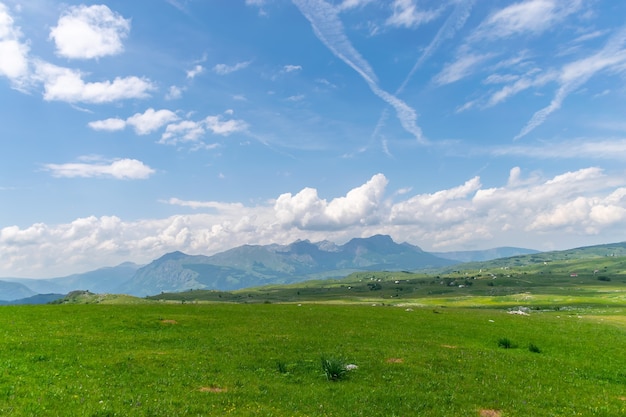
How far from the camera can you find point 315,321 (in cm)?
5194

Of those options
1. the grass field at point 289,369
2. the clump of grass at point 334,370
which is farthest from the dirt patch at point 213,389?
the clump of grass at point 334,370

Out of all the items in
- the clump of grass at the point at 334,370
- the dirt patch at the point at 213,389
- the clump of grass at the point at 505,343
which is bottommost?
the clump of grass at the point at 505,343

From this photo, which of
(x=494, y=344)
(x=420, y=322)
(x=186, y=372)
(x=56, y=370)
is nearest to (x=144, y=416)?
(x=186, y=372)

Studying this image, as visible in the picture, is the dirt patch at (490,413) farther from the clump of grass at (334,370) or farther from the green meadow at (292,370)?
the clump of grass at (334,370)

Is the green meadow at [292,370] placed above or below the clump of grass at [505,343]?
above

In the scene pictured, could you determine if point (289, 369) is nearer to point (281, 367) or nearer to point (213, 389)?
point (281, 367)

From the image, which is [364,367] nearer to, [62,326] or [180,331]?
[180,331]

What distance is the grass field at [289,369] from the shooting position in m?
20.4

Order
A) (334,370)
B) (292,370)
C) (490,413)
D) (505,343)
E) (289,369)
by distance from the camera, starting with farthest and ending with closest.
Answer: (505,343)
(289,369)
(292,370)
(334,370)
(490,413)

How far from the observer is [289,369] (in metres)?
28.1

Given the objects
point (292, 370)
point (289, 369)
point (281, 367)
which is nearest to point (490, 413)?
point (292, 370)

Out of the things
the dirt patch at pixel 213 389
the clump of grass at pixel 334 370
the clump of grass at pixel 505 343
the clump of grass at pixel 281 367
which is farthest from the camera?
the clump of grass at pixel 505 343

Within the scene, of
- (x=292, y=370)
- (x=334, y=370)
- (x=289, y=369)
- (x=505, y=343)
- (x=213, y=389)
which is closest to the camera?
(x=213, y=389)

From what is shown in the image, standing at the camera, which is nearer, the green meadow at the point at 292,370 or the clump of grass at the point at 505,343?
the green meadow at the point at 292,370
